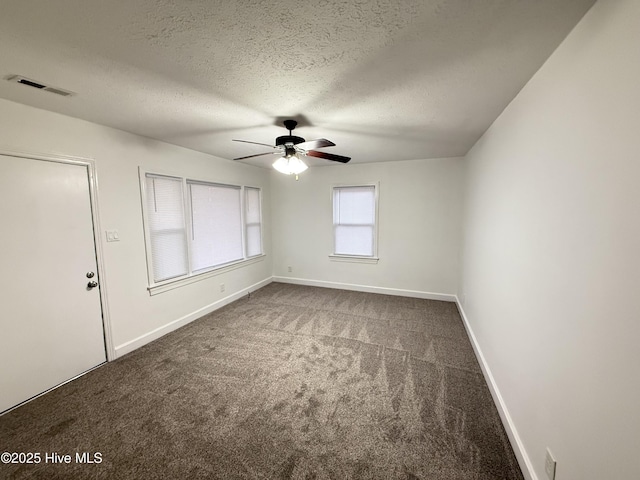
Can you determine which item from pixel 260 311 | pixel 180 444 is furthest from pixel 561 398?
pixel 260 311

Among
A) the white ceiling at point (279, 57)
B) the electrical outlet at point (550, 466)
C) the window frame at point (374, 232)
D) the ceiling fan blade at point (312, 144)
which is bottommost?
the electrical outlet at point (550, 466)

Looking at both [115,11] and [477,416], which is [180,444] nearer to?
[477,416]

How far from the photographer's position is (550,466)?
130cm

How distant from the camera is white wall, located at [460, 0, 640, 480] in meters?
0.87

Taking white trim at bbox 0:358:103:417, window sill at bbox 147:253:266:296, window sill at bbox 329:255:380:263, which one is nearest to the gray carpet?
white trim at bbox 0:358:103:417

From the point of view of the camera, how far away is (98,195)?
260cm

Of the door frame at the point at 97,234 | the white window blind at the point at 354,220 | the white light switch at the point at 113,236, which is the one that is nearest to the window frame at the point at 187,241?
the white light switch at the point at 113,236

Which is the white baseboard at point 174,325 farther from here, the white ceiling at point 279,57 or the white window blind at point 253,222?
the white ceiling at point 279,57

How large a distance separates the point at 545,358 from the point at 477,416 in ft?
3.07

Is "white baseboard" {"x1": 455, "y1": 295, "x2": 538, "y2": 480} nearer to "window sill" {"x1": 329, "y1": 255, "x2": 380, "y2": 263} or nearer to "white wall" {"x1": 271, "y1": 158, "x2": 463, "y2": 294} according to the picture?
"white wall" {"x1": 271, "y1": 158, "x2": 463, "y2": 294}

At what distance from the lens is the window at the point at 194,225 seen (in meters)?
3.21

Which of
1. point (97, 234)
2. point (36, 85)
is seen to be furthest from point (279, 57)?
point (97, 234)

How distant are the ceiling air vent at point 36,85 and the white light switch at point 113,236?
4.29 feet

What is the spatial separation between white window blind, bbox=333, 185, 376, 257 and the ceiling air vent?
149 inches
